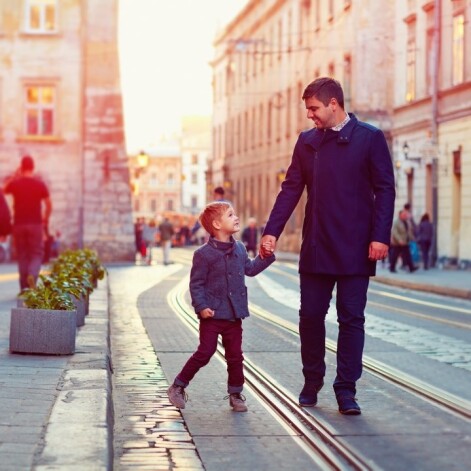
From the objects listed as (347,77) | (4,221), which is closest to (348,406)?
(4,221)

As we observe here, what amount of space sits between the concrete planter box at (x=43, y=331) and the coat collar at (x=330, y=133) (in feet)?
7.96

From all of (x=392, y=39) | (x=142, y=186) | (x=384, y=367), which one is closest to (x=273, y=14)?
(x=392, y=39)

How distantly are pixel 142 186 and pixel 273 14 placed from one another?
10227 cm

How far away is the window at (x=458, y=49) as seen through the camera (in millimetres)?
35469

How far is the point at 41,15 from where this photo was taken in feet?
135

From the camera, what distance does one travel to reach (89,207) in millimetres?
40312

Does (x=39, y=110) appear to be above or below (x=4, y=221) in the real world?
above

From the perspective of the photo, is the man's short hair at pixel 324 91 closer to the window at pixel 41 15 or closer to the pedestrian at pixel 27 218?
the pedestrian at pixel 27 218

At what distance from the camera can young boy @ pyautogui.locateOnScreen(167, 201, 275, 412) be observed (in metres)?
7.70

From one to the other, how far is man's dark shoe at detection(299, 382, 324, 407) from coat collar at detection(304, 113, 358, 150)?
135cm

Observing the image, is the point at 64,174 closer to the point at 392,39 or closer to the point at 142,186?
the point at 392,39

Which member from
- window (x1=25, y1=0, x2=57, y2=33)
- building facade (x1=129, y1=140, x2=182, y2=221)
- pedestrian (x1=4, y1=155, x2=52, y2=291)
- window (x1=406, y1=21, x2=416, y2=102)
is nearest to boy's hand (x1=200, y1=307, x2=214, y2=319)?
pedestrian (x1=4, y1=155, x2=52, y2=291)

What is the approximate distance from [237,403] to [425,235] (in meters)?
28.2

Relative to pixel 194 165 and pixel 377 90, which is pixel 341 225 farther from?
pixel 194 165
